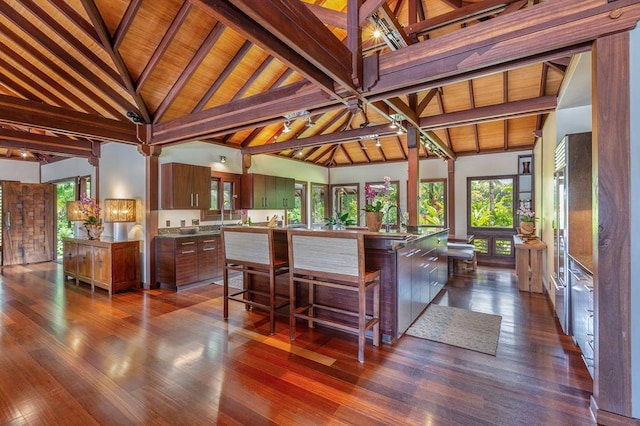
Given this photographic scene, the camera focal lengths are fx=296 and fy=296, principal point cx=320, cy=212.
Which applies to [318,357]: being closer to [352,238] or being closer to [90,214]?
[352,238]

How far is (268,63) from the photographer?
4715 mm

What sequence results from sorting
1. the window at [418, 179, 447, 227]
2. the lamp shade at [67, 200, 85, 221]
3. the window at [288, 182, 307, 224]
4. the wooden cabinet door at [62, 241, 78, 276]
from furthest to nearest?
the window at [288, 182, 307, 224] < the window at [418, 179, 447, 227] < the lamp shade at [67, 200, 85, 221] < the wooden cabinet door at [62, 241, 78, 276]

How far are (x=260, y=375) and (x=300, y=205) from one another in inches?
274

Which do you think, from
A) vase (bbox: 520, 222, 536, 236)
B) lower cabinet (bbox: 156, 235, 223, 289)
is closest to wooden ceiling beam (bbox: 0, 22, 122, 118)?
lower cabinet (bbox: 156, 235, 223, 289)

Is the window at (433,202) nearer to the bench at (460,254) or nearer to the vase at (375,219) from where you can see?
the bench at (460,254)

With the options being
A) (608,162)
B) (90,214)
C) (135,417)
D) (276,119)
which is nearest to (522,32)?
(608,162)

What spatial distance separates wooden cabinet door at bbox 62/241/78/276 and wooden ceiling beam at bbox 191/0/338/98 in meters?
5.58

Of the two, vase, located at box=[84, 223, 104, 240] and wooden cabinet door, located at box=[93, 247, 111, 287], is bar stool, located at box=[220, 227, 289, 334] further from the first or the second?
vase, located at box=[84, 223, 104, 240]

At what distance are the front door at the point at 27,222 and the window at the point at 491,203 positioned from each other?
11160 millimetres

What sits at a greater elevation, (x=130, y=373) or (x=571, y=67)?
(x=571, y=67)

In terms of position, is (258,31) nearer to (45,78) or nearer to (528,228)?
(45,78)

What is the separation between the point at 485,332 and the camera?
323 cm

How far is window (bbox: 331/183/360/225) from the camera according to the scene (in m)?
9.77

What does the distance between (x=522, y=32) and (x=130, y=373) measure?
414cm
